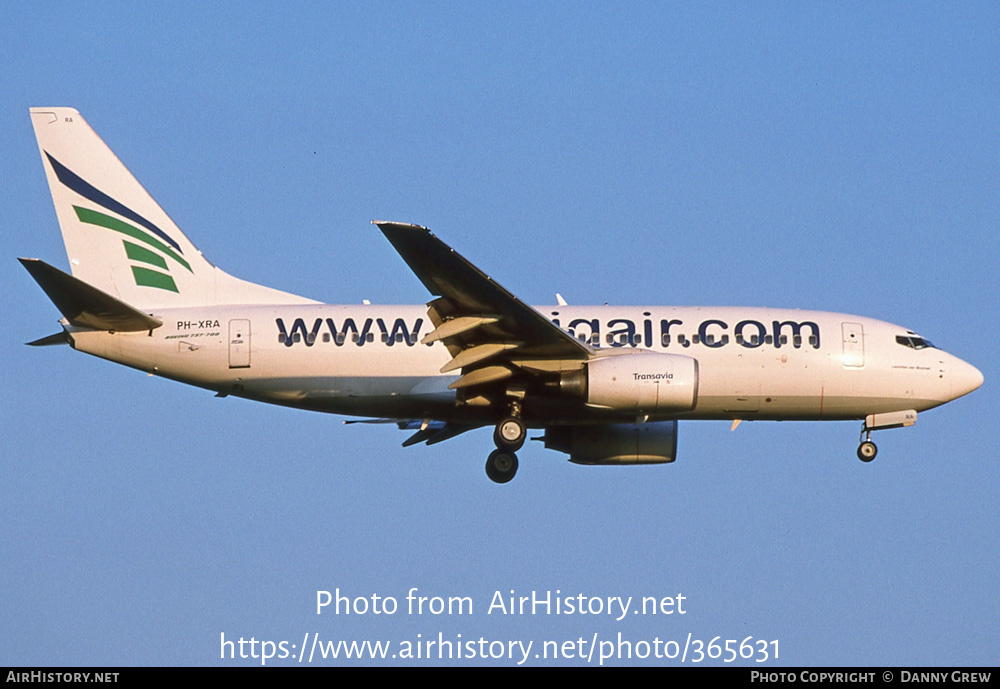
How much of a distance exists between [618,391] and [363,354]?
18.3 feet

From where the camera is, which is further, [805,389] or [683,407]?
[805,389]

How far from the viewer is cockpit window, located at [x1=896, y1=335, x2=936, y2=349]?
33719mm

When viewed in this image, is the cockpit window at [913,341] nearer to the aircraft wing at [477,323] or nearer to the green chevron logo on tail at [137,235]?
the aircraft wing at [477,323]

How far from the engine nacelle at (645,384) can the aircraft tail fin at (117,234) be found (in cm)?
739

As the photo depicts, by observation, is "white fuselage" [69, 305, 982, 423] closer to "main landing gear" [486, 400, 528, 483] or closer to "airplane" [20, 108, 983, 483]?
"airplane" [20, 108, 983, 483]

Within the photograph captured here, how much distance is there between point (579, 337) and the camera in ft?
106

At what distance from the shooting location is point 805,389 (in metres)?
32.5

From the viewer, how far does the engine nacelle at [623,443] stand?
33.7m

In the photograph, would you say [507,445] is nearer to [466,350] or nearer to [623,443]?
[466,350]

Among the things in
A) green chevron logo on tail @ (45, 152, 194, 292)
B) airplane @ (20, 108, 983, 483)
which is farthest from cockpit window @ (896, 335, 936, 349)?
green chevron logo on tail @ (45, 152, 194, 292)

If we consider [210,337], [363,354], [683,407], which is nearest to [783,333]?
[683,407]

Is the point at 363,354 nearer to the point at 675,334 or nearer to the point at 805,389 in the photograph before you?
the point at 675,334

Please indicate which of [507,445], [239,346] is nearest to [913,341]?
[507,445]

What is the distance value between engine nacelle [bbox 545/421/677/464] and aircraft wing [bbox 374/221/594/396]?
3.00 meters
